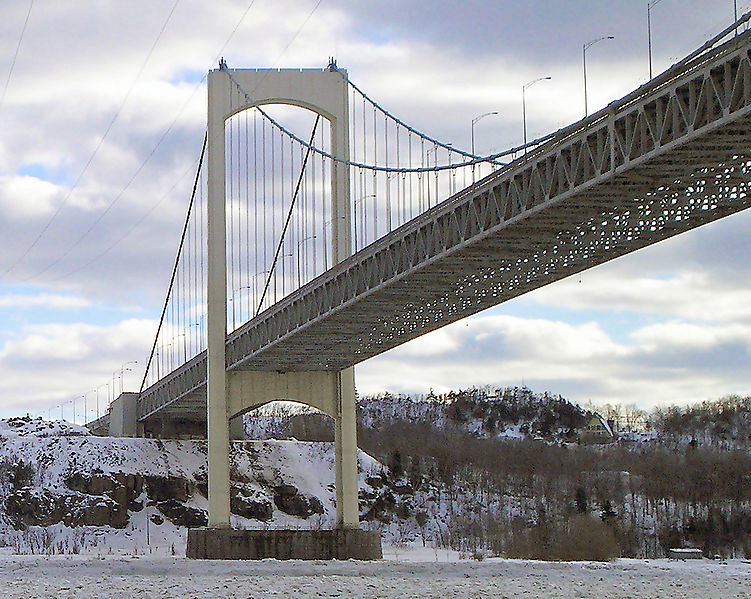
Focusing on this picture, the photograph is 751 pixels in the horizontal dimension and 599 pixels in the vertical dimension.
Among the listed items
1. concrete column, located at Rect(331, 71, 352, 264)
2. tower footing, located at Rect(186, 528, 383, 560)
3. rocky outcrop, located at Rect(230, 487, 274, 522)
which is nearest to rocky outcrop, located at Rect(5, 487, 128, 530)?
rocky outcrop, located at Rect(230, 487, 274, 522)

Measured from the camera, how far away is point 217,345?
48.5 metres

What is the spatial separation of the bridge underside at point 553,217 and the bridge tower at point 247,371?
4401 mm

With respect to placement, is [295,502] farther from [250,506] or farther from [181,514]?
[181,514]

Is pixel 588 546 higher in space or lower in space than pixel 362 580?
higher

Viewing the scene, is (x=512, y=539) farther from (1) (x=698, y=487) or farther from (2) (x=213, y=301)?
(1) (x=698, y=487)

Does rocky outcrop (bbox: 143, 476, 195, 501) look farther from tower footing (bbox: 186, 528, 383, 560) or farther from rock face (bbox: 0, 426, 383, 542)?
tower footing (bbox: 186, 528, 383, 560)

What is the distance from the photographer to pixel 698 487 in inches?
3489

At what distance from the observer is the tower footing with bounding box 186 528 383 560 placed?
46.8 m

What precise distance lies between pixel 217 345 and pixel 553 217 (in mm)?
22797

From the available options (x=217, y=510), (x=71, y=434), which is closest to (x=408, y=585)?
(x=217, y=510)

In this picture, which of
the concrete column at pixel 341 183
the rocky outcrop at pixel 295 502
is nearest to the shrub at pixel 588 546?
the concrete column at pixel 341 183

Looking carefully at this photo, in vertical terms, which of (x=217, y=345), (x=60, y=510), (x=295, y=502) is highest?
(x=217, y=345)

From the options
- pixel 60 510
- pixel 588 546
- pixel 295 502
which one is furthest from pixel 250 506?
pixel 588 546

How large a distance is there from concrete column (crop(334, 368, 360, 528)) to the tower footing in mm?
976
